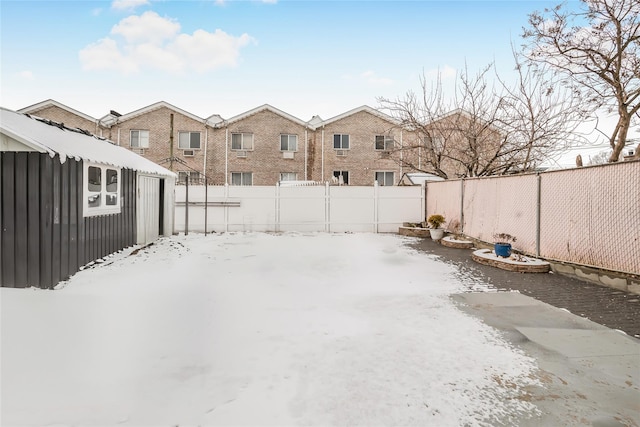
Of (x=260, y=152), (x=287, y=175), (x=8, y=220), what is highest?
(x=260, y=152)

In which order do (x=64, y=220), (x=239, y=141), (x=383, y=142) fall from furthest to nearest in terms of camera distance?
(x=383, y=142) < (x=239, y=141) < (x=64, y=220)

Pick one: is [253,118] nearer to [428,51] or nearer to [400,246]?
[428,51]

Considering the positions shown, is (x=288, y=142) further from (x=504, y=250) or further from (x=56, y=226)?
(x=56, y=226)

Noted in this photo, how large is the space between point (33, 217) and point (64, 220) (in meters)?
0.53

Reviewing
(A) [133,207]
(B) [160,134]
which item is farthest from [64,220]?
(B) [160,134]

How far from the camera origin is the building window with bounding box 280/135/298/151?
23.9 meters

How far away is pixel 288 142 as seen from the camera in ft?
78.5

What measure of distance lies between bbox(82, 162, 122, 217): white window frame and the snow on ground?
5.23 feet

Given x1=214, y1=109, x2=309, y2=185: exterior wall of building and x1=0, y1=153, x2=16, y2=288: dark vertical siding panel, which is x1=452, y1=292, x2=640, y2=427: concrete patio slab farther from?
x1=214, y1=109, x2=309, y2=185: exterior wall of building

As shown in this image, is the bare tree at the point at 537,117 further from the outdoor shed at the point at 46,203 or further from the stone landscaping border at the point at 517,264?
the outdoor shed at the point at 46,203

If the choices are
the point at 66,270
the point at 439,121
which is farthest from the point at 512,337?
the point at 439,121

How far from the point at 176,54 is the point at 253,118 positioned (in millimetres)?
7128

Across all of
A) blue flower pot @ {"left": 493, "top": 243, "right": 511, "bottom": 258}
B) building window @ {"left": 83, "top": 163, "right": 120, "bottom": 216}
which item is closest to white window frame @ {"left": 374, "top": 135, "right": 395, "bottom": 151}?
blue flower pot @ {"left": 493, "top": 243, "right": 511, "bottom": 258}

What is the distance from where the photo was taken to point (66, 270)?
6266 millimetres
